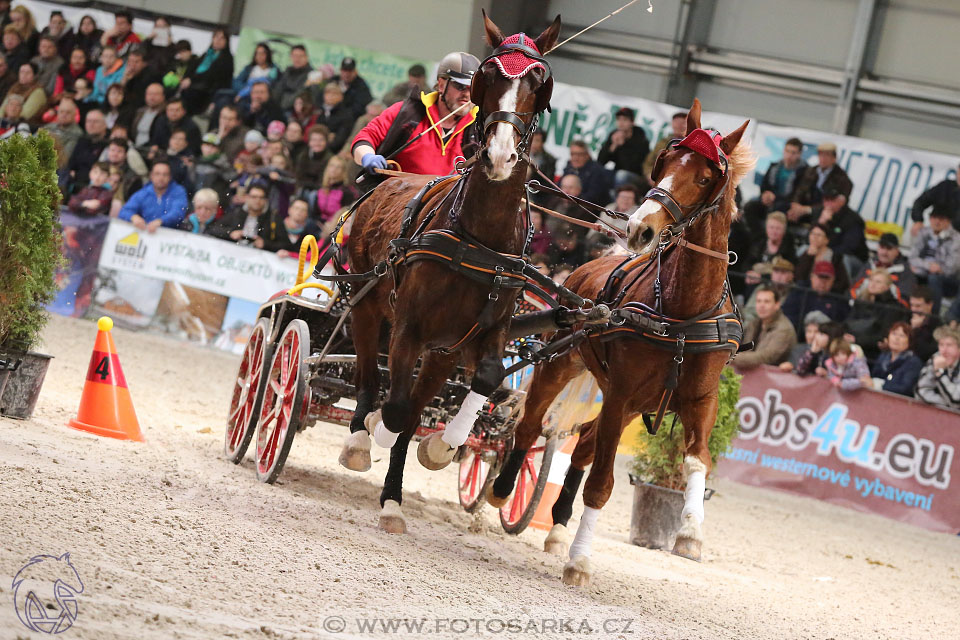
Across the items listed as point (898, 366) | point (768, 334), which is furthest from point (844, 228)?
point (898, 366)

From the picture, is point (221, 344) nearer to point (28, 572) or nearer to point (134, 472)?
point (134, 472)

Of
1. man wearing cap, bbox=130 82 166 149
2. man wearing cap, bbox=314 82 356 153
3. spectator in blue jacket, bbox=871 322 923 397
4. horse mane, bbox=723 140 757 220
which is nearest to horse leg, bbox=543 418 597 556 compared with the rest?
horse mane, bbox=723 140 757 220

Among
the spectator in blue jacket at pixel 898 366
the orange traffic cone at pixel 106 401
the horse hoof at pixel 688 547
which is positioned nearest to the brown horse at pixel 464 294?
the horse hoof at pixel 688 547

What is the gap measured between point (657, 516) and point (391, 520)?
8.36 feet

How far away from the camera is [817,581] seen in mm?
6938

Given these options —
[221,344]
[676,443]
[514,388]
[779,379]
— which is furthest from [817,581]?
[221,344]

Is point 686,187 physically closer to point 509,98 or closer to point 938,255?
point 509,98

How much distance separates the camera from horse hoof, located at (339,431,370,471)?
526cm

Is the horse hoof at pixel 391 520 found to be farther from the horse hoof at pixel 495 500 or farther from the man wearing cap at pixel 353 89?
the man wearing cap at pixel 353 89

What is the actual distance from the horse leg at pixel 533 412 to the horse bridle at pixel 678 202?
4.62ft

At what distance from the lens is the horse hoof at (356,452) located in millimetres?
5262

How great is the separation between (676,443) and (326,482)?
2299 millimetres

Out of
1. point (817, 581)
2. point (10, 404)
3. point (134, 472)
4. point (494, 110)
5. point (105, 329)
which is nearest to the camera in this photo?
point (494, 110)

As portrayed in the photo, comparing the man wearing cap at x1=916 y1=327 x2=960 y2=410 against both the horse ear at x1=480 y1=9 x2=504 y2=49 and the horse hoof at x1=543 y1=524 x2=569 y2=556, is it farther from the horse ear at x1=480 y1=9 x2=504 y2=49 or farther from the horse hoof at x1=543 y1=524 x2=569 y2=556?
the horse ear at x1=480 y1=9 x2=504 y2=49
